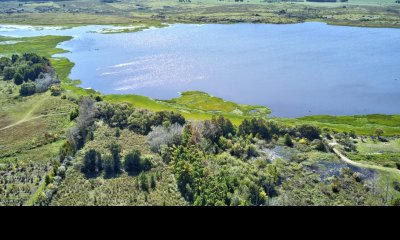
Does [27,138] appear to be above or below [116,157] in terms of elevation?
below

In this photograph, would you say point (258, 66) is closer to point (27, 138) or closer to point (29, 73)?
point (29, 73)

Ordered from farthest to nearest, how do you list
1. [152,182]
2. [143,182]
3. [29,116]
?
1. [29,116]
2. [152,182]
3. [143,182]

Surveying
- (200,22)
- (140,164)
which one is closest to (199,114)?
(140,164)

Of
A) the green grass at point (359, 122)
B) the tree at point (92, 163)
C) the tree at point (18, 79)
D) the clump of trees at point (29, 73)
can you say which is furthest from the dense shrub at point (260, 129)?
the tree at point (18, 79)

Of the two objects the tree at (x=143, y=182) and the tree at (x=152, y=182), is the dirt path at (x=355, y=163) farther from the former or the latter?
the tree at (x=143, y=182)

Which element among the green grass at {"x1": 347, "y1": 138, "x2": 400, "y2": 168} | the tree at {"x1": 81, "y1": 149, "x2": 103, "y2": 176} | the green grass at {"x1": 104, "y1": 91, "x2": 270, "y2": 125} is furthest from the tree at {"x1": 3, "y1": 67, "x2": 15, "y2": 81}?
the green grass at {"x1": 347, "y1": 138, "x2": 400, "y2": 168}

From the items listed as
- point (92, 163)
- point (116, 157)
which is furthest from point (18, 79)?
point (116, 157)
